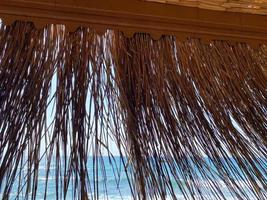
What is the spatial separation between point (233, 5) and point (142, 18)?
1.25 ft

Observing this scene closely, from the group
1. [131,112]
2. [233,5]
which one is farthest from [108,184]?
[233,5]

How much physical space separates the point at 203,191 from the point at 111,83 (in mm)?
409

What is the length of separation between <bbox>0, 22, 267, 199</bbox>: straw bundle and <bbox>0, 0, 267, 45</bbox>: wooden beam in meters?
0.03

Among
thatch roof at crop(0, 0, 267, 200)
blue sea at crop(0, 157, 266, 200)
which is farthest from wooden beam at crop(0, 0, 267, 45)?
blue sea at crop(0, 157, 266, 200)

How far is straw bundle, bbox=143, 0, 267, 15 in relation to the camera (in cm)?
140

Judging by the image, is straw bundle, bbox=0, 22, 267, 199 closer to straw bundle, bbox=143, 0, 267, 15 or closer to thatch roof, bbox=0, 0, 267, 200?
thatch roof, bbox=0, 0, 267, 200

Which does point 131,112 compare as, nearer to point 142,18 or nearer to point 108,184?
point 108,184

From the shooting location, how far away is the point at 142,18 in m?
1.31

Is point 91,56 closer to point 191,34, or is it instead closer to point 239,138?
point 191,34

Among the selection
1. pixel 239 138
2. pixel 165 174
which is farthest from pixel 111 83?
pixel 239 138

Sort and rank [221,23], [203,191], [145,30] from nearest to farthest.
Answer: [203,191], [145,30], [221,23]

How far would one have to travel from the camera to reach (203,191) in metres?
1.07

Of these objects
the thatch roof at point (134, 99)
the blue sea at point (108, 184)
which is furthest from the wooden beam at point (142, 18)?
the blue sea at point (108, 184)

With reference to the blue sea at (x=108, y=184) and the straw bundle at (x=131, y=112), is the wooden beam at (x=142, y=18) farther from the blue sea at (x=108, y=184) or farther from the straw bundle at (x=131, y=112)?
the blue sea at (x=108, y=184)
